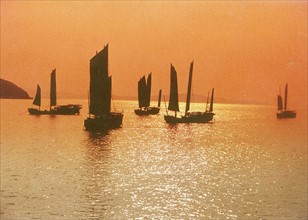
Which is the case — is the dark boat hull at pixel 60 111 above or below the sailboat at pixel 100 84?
below

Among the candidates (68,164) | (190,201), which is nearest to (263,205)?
(190,201)

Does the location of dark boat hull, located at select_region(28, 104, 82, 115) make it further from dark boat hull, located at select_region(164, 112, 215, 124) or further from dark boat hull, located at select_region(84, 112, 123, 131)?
dark boat hull, located at select_region(84, 112, 123, 131)

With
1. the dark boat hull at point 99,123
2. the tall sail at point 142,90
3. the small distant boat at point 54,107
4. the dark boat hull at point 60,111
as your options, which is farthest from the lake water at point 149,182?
the dark boat hull at point 60,111

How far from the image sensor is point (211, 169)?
160 feet

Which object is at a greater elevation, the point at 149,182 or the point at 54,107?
the point at 54,107

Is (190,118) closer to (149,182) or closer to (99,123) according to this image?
(99,123)

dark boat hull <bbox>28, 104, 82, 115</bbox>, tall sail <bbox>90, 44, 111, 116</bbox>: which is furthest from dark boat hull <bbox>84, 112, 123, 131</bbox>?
dark boat hull <bbox>28, 104, 82, 115</bbox>

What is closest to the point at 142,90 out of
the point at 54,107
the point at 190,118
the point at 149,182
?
the point at 190,118

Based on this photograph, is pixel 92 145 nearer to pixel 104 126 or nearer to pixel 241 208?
pixel 104 126

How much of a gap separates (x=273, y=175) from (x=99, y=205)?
19145 millimetres

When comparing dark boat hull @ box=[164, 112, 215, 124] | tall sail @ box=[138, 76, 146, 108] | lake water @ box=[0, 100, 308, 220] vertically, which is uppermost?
tall sail @ box=[138, 76, 146, 108]

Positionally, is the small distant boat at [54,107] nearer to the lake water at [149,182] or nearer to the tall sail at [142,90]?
the tall sail at [142,90]

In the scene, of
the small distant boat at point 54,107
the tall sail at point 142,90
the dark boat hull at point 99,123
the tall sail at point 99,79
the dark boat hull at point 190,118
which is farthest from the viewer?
the small distant boat at point 54,107

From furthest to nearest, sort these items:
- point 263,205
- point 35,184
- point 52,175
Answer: point 52,175
point 35,184
point 263,205
